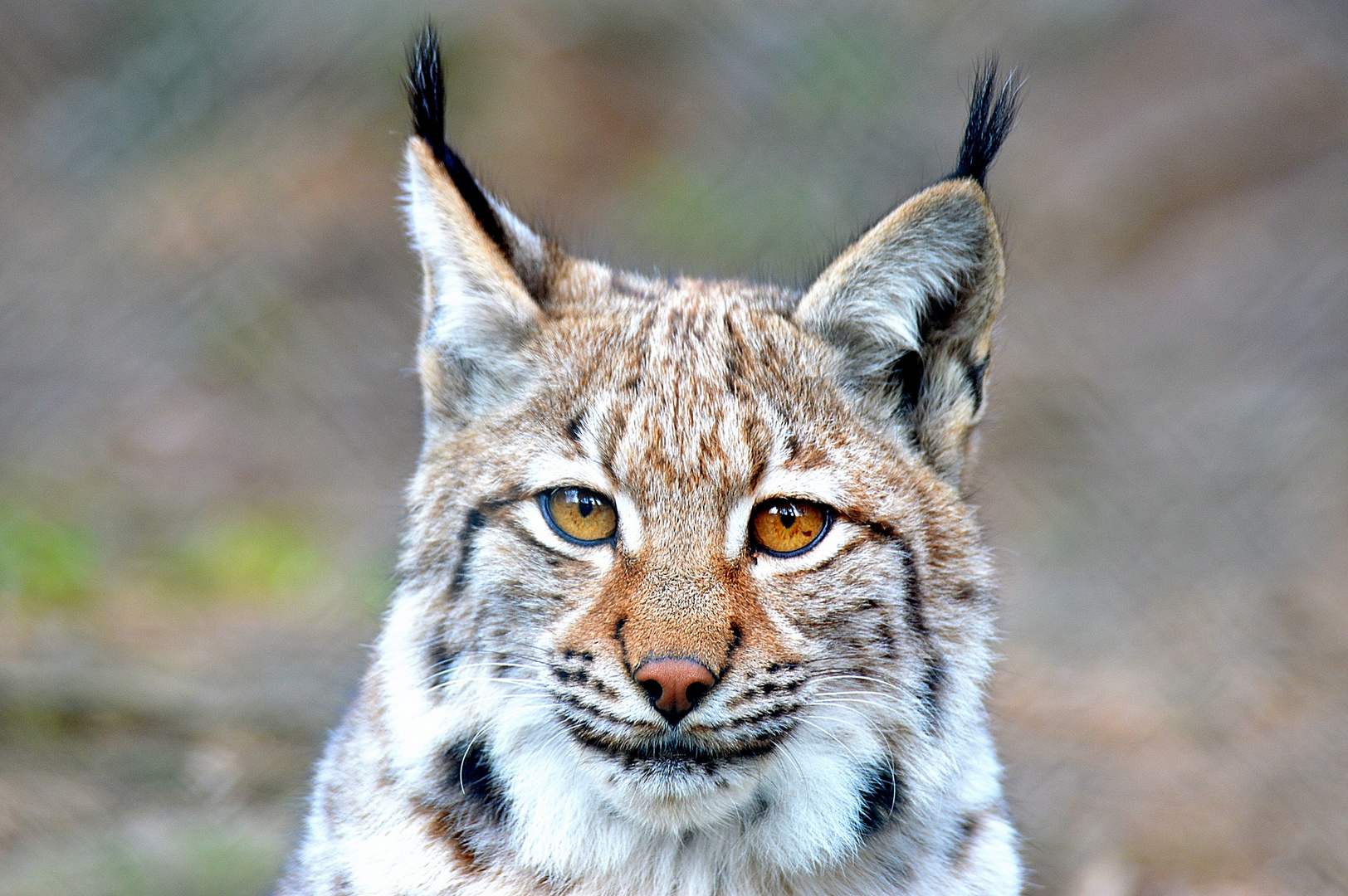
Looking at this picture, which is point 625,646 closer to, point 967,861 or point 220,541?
point 967,861

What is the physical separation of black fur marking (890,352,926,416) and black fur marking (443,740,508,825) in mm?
1326

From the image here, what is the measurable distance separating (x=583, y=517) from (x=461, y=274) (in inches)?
27.5

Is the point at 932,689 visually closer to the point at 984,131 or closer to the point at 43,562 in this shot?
the point at 984,131

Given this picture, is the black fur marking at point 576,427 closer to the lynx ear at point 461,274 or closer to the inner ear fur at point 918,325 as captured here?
the lynx ear at point 461,274

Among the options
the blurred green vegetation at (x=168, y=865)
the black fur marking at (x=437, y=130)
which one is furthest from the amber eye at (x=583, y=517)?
the blurred green vegetation at (x=168, y=865)

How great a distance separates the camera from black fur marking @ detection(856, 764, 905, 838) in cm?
304

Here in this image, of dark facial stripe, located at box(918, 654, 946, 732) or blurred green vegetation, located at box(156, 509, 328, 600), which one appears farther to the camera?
blurred green vegetation, located at box(156, 509, 328, 600)

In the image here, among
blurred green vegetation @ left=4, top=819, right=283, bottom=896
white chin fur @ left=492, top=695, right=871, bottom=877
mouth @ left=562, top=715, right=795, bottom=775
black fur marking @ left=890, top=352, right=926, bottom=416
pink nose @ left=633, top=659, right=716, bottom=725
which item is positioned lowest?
blurred green vegetation @ left=4, top=819, right=283, bottom=896

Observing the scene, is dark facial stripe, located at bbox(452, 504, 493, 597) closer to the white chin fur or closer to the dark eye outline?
the white chin fur

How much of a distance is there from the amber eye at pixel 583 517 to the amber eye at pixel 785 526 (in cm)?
33

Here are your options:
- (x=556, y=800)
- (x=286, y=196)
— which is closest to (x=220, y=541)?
(x=286, y=196)

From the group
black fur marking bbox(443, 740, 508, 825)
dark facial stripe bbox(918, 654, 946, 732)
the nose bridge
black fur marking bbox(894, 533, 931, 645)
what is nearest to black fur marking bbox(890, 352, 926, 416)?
black fur marking bbox(894, 533, 931, 645)

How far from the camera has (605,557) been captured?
9.73ft

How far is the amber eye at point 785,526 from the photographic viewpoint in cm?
300
